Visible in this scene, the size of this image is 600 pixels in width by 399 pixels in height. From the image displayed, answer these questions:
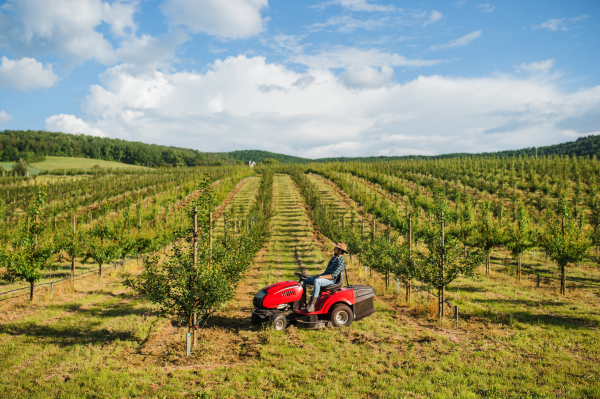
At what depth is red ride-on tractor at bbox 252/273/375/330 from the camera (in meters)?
9.04

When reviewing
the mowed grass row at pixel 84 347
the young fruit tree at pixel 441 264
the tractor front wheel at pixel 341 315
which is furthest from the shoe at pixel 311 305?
the young fruit tree at pixel 441 264

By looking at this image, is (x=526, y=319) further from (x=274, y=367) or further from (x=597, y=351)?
(x=274, y=367)

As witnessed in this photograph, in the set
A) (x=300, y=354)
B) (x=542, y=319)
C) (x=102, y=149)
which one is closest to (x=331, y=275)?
(x=300, y=354)

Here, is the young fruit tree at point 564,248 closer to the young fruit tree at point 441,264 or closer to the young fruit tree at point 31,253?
the young fruit tree at point 441,264

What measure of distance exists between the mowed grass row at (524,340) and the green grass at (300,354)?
0.03 metres

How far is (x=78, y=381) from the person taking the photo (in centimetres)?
629

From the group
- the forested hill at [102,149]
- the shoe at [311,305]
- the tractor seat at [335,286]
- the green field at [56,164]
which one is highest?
the forested hill at [102,149]

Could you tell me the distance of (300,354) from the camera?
7621 mm

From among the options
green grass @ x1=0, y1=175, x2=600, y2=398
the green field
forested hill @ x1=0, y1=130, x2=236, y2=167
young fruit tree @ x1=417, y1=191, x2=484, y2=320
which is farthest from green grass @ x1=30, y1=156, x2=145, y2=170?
young fruit tree @ x1=417, y1=191, x2=484, y2=320

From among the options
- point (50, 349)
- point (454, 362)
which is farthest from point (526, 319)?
point (50, 349)

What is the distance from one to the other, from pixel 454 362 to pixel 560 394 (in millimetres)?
1881

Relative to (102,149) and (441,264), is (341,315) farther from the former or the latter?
(102,149)

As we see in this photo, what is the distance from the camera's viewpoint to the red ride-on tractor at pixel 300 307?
9039 mm

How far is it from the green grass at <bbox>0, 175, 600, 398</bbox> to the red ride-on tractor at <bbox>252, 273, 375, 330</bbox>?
1.11 feet
